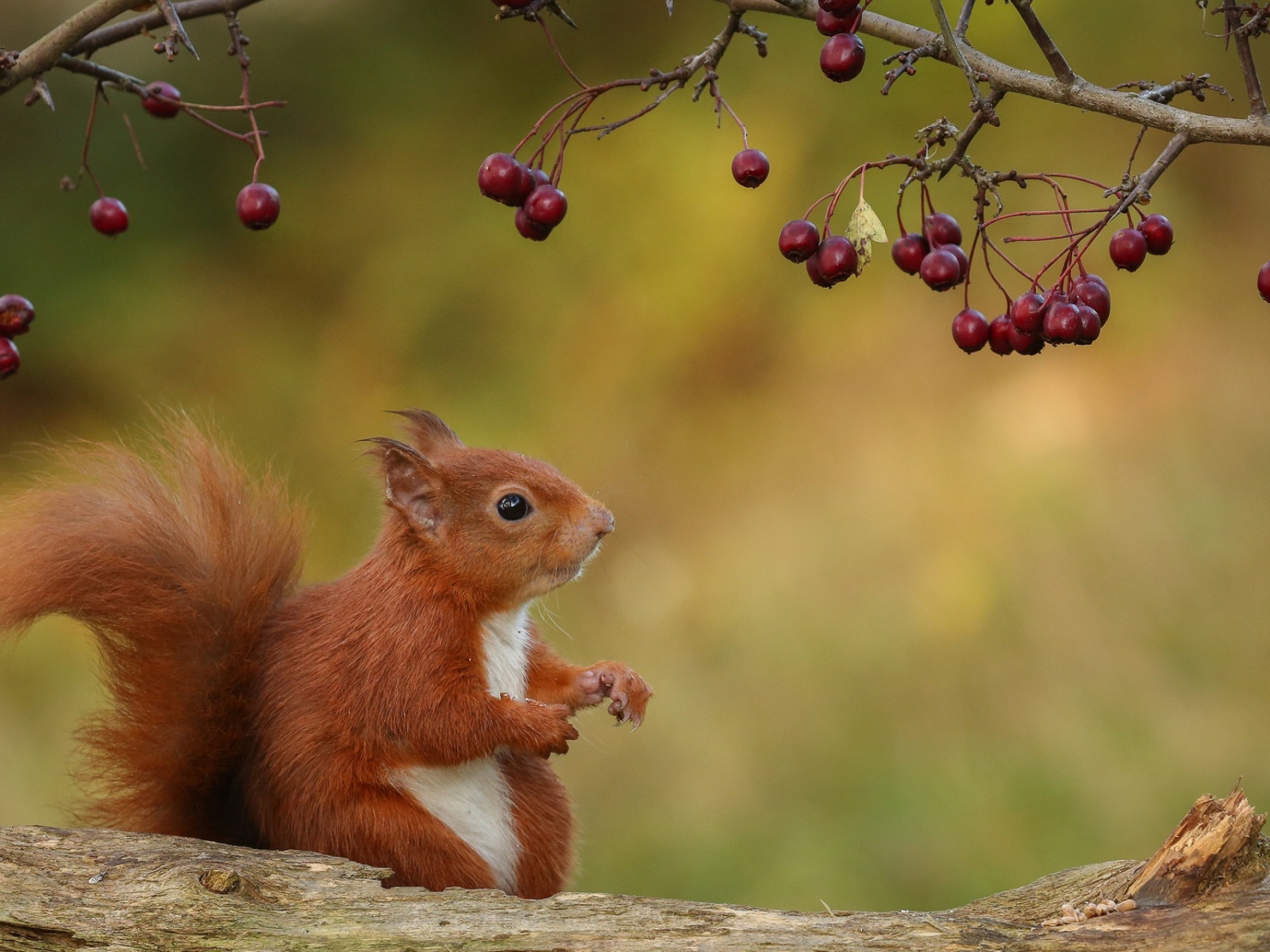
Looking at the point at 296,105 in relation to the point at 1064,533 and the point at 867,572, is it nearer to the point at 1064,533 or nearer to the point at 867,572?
the point at 867,572

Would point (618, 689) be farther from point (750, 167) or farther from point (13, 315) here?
point (13, 315)

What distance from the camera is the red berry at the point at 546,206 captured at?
4.90 ft

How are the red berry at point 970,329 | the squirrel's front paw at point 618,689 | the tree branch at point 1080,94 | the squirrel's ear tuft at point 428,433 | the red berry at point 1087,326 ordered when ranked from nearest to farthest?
1. the tree branch at point 1080,94
2. the red berry at point 1087,326
3. the red berry at point 970,329
4. the squirrel's front paw at point 618,689
5. the squirrel's ear tuft at point 428,433

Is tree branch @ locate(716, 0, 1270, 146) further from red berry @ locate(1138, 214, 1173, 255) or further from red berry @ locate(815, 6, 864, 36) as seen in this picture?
red berry @ locate(1138, 214, 1173, 255)

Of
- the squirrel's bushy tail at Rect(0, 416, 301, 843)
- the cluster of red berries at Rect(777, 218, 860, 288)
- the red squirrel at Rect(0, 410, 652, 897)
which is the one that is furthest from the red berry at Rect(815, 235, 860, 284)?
the squirrel's bushy tail at Rect(0, 416, 301, 843)

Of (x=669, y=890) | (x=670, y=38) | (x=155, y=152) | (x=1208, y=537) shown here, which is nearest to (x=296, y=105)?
(x=155, y=152)

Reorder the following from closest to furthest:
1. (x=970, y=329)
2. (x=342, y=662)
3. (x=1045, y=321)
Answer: (x=1045, y=321) → (x=970, y=329) → (x=342, y=662)

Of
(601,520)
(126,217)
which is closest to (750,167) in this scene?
(601,520)

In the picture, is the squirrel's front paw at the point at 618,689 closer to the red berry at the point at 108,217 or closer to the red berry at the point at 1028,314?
the red berry at the point at 1028,314

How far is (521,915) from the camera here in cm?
160

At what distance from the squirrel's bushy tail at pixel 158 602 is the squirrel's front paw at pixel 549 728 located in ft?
1.37

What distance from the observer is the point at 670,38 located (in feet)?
11.1

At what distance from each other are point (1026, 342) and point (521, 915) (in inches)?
34.8

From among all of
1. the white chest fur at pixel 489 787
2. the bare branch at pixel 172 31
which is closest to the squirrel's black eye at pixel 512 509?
the white chest fur at pixel 489 787
